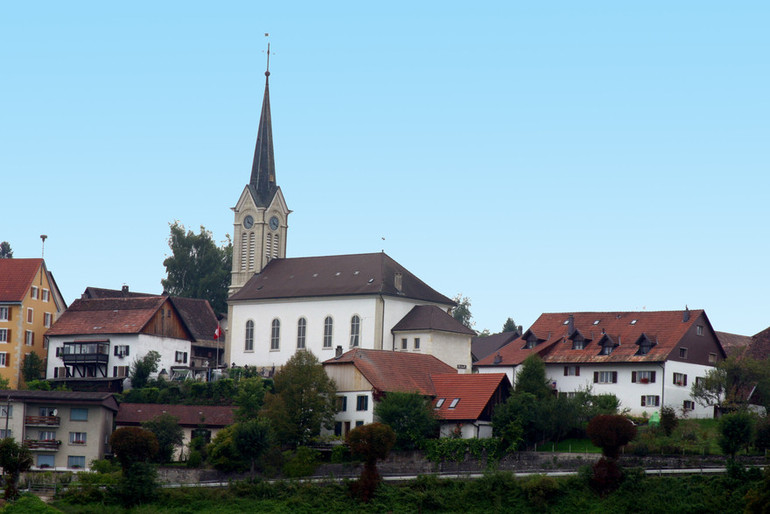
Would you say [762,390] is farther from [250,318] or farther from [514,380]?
[250,318]

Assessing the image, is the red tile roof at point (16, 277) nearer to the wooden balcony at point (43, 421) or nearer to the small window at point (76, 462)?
the wooden balcony at point (43, 421)

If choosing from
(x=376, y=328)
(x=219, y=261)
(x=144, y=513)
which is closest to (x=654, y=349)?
(x=376, y=328)

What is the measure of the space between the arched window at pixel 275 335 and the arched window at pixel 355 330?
21.5 ft

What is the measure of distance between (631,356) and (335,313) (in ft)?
82.3

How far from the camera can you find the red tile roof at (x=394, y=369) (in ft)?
285

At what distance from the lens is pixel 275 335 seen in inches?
4272

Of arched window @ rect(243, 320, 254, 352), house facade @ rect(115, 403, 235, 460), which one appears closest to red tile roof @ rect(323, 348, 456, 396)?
house facade @ rect(115, 403, 235, 460)

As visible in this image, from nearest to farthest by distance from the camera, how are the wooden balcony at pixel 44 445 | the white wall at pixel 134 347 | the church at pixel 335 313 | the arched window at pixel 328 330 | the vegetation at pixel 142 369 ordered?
the wooden balcony at pixel 44 445
the vegetation at pixel 142 369
the white wall at pixel 134 347
the church at pixel 335 313
the arched window at pixel 328 330

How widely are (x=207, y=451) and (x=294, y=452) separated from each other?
4.86 metres

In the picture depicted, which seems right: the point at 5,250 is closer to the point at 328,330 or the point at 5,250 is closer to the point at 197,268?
the point at 197,268

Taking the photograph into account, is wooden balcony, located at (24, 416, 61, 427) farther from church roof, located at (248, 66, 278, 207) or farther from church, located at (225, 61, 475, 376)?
church roof, located at (248, 66, 278, 207)

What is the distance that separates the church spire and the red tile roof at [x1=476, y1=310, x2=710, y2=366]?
104 feet

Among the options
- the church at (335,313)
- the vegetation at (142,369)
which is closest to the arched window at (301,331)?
the church at (335,313)

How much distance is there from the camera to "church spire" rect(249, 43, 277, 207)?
121688 mm
